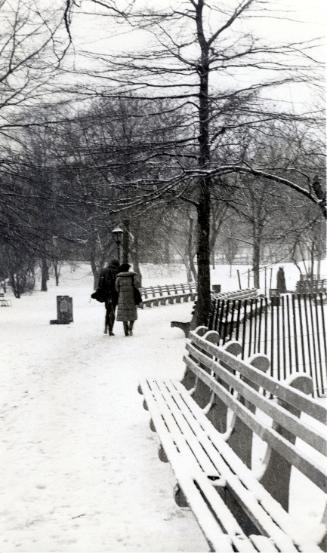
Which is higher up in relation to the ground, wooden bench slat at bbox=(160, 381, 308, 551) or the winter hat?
the winter hat

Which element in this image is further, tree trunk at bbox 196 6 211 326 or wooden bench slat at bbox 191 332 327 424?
tree trunk at bbox 196 6 211 326

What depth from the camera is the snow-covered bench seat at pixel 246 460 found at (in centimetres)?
265

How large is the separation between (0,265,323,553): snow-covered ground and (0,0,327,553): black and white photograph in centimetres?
2

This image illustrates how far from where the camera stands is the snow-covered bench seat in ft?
8.71

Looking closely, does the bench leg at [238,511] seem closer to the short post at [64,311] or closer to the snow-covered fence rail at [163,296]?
the short post at [64,311]

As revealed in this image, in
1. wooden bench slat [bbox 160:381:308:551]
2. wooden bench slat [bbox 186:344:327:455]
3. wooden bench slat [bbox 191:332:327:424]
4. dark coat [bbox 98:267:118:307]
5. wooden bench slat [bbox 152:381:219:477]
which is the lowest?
wooden bench slat [bbox 152:381:219:477]

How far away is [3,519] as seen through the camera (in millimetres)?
3793

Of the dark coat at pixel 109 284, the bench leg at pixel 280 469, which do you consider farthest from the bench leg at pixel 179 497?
the dark coat at pixel 109 284

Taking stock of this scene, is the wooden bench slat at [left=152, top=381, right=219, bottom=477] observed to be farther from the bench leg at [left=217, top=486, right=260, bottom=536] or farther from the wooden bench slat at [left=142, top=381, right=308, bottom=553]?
the bench leg at [left=217, top=486, right=260, bottom=536]

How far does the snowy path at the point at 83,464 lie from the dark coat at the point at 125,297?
298 cm

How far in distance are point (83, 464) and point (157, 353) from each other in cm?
655

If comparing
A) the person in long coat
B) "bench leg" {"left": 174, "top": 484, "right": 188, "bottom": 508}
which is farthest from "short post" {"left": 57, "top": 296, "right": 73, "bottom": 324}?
"bench leg" {"left": 174, "top": 484, "right": 188, "bottom": 508}

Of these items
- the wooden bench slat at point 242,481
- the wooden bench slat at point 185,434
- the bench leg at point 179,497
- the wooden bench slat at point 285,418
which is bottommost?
the bench leg at point 179,497

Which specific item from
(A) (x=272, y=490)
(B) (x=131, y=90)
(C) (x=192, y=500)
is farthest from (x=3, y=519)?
(B) (x=131, y=90)
